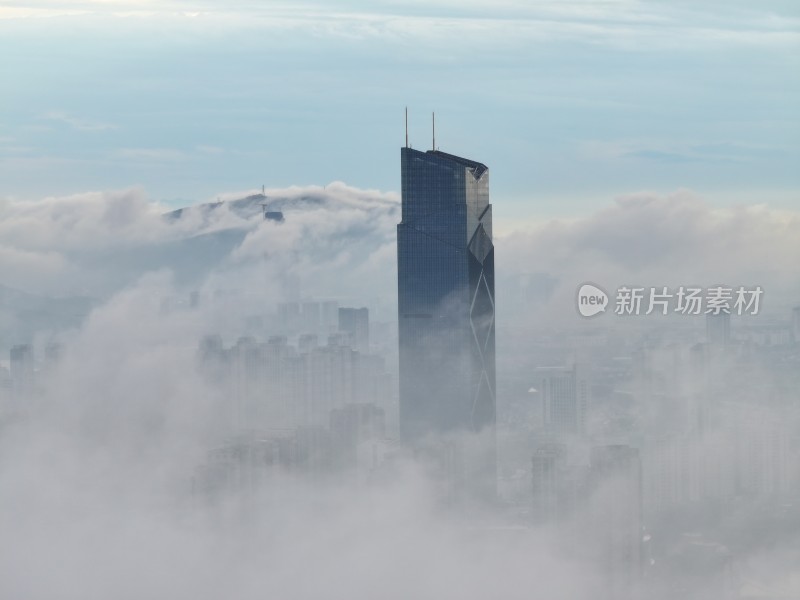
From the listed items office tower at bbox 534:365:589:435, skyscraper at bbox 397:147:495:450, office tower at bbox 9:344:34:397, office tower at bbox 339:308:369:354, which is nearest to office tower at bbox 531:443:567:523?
office tower at bbox 534:365:589:435

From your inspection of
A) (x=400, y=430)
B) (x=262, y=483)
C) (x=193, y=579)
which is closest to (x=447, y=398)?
(x=400, y=430)

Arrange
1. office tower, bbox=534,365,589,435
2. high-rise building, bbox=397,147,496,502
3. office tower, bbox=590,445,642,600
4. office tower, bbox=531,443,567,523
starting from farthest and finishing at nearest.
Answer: high-rise building, bbox=397,147,496,502
office tower, bbox=534,365,589,435
office tower, bbox=531,443,567,523
office tower, bbox=590,445,642,600

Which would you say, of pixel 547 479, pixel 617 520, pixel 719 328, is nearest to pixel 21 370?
pixel 547 479

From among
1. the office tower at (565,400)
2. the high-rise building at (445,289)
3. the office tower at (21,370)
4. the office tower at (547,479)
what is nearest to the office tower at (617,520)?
the office tower at (547,479)

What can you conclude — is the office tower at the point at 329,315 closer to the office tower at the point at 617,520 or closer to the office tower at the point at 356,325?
the office tower at the point at 356,325

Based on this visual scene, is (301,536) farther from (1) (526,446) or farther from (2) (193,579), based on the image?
(1) (526,446)

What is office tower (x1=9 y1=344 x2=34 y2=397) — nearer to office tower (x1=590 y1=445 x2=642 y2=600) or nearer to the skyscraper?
the skyscraper
